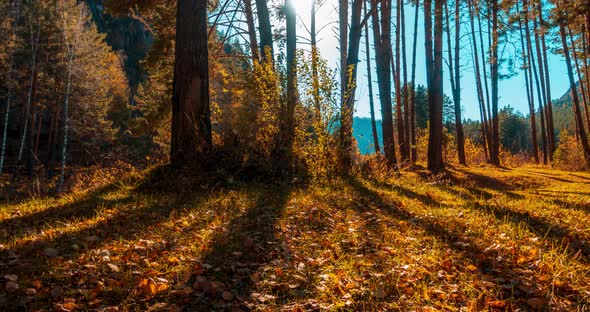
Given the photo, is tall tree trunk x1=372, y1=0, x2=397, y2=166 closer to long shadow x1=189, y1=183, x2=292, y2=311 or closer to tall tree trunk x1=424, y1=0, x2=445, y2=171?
tall tree trunk x1=424, y1=0, x2=445, y2=171

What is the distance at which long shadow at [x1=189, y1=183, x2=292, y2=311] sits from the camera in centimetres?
236

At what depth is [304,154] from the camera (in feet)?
21.8

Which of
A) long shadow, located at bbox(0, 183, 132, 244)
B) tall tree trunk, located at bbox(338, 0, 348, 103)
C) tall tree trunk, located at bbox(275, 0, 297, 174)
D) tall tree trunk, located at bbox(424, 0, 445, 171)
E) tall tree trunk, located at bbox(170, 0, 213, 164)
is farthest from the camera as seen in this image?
tall tree trunk, located at bbox(338, 0, 348, 103)

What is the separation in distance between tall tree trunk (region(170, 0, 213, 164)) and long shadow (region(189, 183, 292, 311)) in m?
2.05

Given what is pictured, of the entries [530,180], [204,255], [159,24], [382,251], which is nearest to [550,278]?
[382,251]

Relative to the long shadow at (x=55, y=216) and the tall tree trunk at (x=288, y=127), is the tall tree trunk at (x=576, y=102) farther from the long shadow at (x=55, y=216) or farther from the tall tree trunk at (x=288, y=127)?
the long shadow at (x=55, y=216)

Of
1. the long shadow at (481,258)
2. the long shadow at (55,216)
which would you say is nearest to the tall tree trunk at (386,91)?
the long shadow at (481,258)

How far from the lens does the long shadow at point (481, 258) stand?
8.00 ft

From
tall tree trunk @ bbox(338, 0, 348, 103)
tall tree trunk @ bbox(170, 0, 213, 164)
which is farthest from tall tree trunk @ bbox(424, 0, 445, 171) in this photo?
tall tree trunk @ bbox(170, 0, 213, 164)

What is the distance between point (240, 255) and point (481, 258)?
200 cm

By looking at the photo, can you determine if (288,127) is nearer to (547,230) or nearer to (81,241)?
(81,241)

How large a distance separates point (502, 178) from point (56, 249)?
11786 millimetres

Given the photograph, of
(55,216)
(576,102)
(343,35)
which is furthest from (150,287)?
(576,102)

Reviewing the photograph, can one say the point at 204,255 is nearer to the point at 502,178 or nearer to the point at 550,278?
the point at 550,278
